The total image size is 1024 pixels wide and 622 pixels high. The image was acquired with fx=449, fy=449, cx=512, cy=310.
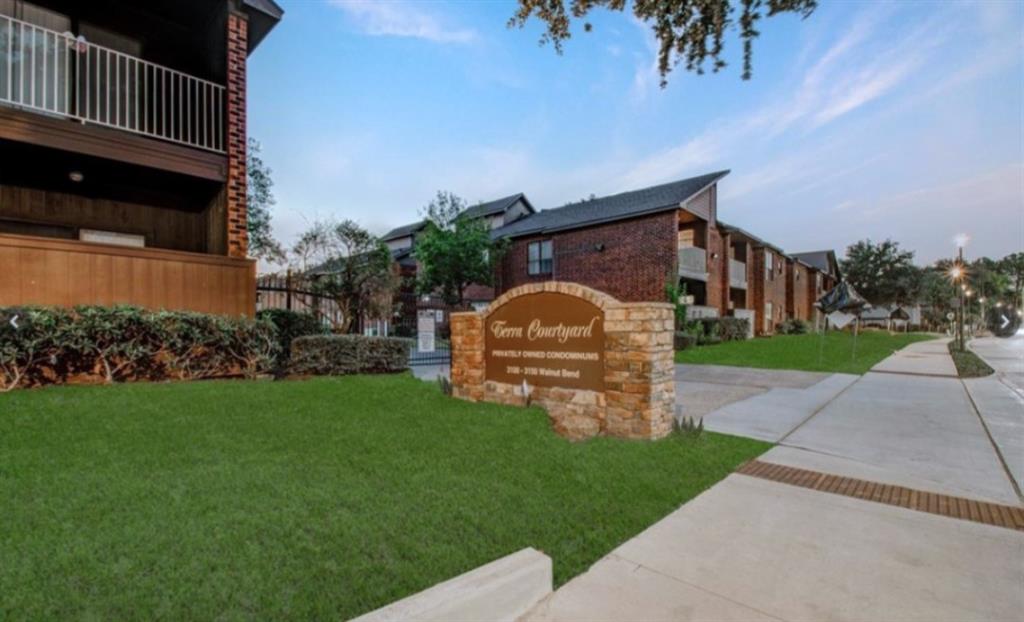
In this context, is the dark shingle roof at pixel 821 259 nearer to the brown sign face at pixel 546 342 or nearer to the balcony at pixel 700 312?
the balcony at pixel 700 312

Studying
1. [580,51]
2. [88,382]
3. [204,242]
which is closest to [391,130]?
[204,242]

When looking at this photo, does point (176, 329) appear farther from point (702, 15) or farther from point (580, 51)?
point (702, 15)

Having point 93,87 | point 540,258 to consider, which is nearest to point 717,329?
point 540,258

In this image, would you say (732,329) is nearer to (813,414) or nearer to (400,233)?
(813,414)

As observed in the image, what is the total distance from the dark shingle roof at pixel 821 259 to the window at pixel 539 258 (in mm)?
28298

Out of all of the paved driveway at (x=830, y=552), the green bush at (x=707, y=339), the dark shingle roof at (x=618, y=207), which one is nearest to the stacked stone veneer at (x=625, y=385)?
the paved driveway at (x=830, y=552)

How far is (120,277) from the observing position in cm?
654

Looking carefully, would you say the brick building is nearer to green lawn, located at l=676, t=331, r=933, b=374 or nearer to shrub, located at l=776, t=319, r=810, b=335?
shrub, located at l=776, t=319, r=810, b=335

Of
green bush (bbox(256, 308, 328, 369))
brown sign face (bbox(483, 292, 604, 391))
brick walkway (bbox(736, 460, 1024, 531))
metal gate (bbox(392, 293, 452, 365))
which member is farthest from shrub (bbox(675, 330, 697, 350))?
brick walkway (bbox(736, 460, 1024, 531))

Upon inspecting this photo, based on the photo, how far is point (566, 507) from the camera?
313 cm

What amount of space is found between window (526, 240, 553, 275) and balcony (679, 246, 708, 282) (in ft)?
20.1

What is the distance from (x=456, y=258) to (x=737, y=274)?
1475cm

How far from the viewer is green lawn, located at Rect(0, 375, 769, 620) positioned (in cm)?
206

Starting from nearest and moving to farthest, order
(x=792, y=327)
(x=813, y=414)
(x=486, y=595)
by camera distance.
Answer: (x=486, y=595) < (x=813, y=414) < (x=792, y=327)
